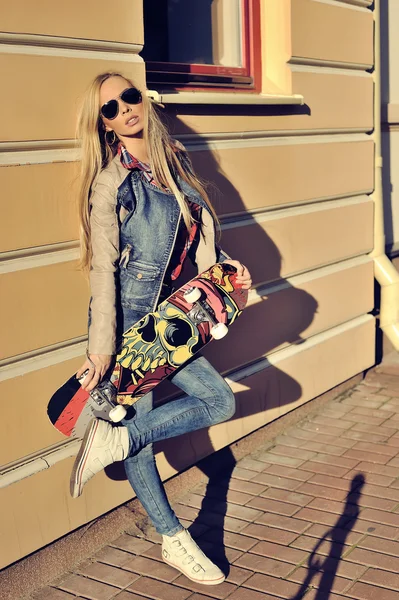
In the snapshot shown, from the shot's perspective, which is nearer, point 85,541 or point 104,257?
point 104,257

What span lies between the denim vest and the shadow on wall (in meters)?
0.83

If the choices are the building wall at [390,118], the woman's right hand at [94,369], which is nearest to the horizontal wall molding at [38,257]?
the woman's right hand at [94,369]

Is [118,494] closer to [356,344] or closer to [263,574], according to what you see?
[263,574]

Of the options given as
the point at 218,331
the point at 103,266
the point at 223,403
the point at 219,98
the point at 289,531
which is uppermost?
the point at 219,98

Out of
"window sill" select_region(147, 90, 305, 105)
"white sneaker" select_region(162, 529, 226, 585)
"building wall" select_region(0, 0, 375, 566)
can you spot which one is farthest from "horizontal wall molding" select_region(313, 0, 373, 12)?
"white sneaker" select_region(162, 529, 226, 585)

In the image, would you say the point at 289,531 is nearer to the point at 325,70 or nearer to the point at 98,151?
the point at 98,151

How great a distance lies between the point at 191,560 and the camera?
349cm

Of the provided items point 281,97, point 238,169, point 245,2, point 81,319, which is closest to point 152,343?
point 81,319

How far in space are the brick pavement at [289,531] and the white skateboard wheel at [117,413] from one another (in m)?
0.77

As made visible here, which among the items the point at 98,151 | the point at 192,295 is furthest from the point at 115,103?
the point at 192,295

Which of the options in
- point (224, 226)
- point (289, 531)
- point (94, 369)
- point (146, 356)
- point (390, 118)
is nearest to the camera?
point (94, 369)

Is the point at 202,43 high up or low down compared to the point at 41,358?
up

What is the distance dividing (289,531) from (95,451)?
1167 mm

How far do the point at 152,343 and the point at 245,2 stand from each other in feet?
8.21
